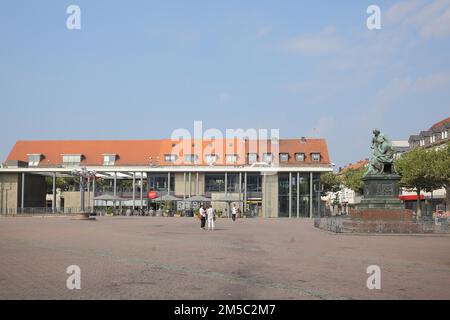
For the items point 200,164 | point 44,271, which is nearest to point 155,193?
point 200,164

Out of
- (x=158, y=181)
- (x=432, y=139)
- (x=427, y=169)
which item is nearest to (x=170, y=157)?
(x=158, y=181)

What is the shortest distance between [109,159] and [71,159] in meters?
5.95

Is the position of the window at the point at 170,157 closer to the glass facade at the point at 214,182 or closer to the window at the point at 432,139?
the glass facade at the point at 214,182

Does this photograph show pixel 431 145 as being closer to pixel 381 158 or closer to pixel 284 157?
pixel 284 157

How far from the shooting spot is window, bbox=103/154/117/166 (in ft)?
285

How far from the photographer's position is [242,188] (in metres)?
78.6

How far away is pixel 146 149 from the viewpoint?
290ft

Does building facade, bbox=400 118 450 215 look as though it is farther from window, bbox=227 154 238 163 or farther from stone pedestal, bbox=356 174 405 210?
stone pedestal, bbox=356 174 405 210

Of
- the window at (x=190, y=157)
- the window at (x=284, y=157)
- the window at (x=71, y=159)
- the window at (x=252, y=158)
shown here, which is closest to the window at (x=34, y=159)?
the window at (x=71, y=159)

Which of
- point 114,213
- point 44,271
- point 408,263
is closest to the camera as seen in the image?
point 44,271

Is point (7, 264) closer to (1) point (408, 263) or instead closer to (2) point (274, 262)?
(2) point (274, 262)

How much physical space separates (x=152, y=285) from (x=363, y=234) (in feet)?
65.9

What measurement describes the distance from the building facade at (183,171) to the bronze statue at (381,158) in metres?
39.1

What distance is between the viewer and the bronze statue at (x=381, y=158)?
102ft
